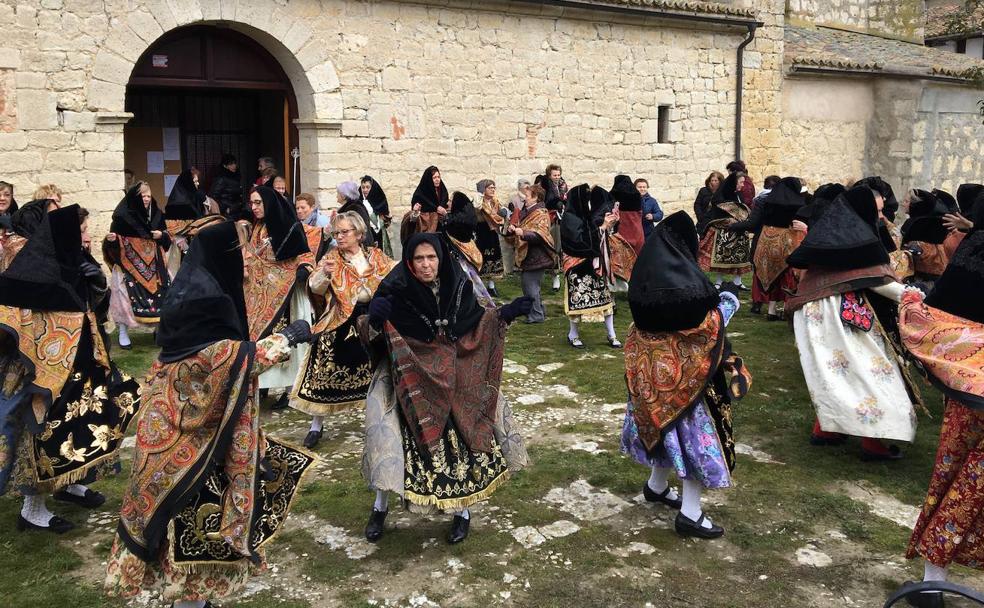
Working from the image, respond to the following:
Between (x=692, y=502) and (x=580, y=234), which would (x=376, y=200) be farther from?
(x=692, y=502)

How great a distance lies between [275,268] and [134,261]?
3150mm

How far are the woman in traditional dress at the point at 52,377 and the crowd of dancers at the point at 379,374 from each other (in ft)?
0.04

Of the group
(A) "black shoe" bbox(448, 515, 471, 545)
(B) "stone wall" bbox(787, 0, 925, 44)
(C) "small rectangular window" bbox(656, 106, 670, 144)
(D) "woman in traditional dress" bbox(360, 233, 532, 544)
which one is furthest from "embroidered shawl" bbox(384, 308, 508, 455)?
(B) "stone wall" bbox(787, 0, 925, 44)

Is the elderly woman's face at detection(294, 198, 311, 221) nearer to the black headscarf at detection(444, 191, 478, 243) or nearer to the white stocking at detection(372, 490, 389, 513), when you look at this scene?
the black headscarf at detection(444, 191, 478, 243)

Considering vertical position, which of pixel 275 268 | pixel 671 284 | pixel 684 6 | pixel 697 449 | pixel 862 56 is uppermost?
pixel 684 6

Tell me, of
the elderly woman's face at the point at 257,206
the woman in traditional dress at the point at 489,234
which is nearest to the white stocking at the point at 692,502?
the elderly woman's face at the point at 257,206

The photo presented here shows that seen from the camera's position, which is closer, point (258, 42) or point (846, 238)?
point (846, 238)

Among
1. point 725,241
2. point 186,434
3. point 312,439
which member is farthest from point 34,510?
point 725,241

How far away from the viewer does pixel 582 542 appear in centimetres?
486

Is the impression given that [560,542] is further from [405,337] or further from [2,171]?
[2,171]

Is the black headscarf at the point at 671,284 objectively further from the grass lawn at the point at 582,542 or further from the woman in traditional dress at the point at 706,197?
the woman in traditional dress at the point at 706,197

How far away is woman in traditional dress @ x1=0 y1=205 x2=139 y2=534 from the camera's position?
15.7 ft

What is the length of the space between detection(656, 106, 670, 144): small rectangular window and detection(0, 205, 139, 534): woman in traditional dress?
13009mm

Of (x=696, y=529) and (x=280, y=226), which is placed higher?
(x=280, y=226)
